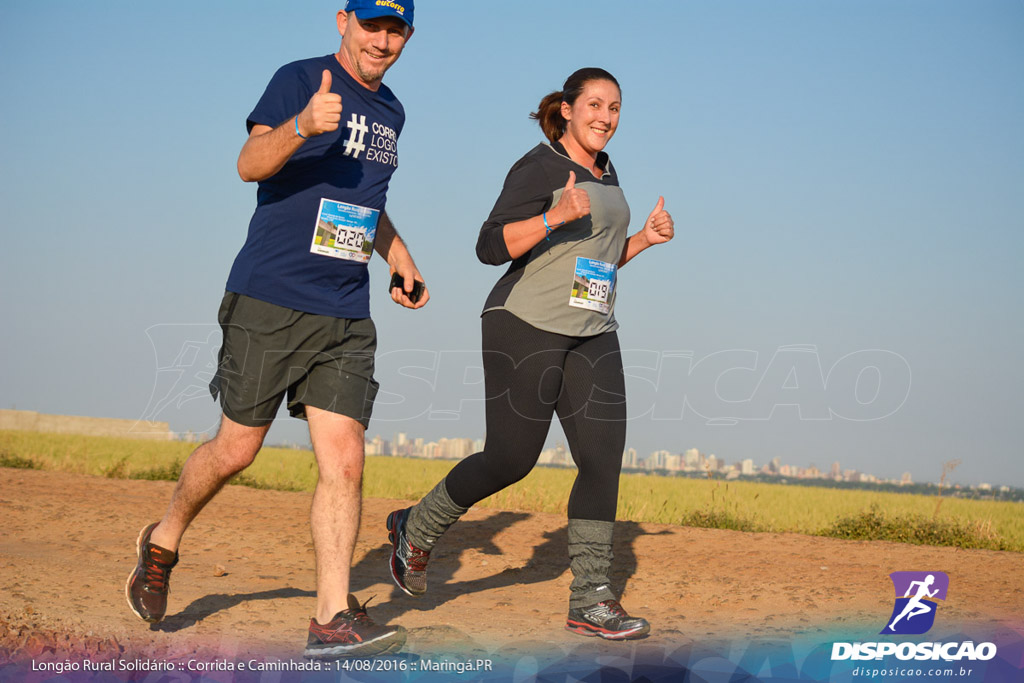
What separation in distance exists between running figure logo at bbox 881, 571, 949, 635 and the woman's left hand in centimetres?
202

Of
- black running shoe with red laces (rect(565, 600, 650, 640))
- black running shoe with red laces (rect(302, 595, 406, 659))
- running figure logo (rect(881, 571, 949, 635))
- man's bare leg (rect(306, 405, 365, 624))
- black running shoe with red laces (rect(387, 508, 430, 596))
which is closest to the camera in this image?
black running shoe with red laces (rect(302, 595, 406, 659))

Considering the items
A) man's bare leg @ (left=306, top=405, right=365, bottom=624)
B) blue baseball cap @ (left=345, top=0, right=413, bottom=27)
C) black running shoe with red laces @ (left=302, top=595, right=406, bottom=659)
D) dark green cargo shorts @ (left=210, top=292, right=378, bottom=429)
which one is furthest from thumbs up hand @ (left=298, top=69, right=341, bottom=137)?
black running shoe with red laces @ (left=302, top=595, right=406, bottom=659)

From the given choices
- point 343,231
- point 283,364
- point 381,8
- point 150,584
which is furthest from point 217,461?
point 381,8

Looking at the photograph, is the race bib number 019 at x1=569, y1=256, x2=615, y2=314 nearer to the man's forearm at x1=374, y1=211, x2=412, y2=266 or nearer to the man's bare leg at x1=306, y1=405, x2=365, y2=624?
the man's forearm at x1=374, y1=211, x2=412, y2=266

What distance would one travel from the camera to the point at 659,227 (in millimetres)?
4641

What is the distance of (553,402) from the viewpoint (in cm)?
435

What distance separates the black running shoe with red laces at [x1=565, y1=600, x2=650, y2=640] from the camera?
3996mm

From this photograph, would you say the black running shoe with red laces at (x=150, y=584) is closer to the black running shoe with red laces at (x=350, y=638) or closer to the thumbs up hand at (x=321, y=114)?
the black running shoe with red laces at (x=350, y=638)

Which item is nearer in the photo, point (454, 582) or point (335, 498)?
point (335, 498)

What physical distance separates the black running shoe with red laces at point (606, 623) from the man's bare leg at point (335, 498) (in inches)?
43.9

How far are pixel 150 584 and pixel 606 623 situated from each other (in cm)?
187

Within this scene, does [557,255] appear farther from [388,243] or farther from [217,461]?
[217,461]

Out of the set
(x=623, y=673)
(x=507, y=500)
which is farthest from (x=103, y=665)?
(x=507, y=500)

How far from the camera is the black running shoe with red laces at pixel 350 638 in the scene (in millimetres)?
3348
